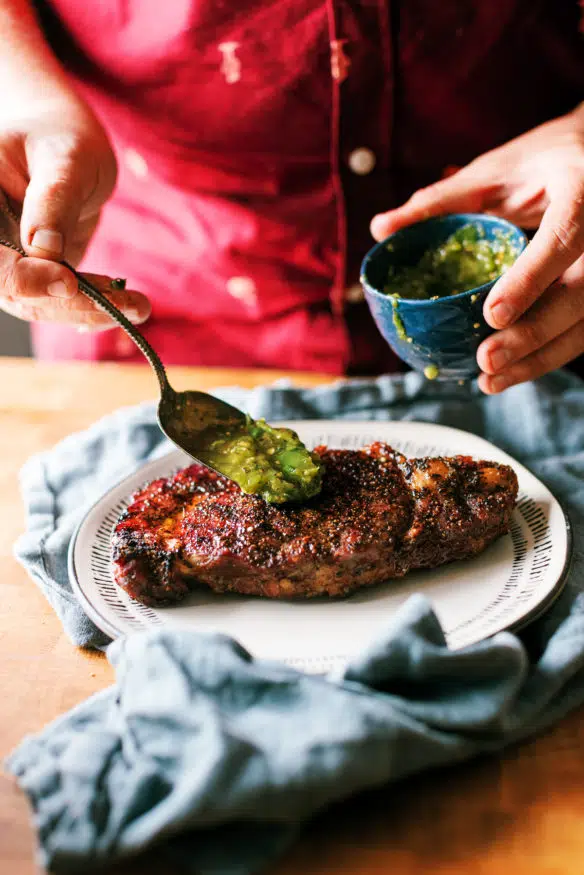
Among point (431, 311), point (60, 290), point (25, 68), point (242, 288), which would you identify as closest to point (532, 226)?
point (431, 311)

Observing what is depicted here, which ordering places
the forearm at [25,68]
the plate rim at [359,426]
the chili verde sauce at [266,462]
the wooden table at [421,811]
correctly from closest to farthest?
the wooden table at [421,811]
the plate rim at [359,426]
the chili verde sauce at [266,462]
the forearm at [25,68]

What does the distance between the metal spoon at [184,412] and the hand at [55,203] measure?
0.17ft

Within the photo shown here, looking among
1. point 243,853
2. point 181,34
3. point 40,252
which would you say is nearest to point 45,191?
point 40,252

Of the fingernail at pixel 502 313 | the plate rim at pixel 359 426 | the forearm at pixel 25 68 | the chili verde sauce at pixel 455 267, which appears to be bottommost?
the plate rim at pixel 359 426

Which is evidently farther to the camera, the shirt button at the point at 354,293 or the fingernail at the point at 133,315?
the shirt button at the point at 354,293

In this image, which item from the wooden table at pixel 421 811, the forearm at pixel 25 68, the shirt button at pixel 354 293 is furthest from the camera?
the shirt button at pixel 354 293

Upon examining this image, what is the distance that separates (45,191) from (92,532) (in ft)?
2.57

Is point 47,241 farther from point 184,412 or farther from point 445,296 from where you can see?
point 445,296

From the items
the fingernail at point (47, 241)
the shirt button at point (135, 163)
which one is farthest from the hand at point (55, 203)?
the shirt button at point (135, 163)

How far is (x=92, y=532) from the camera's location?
1941mm

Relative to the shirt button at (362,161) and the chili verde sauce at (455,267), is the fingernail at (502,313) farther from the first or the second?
the shirt button at (362,161)

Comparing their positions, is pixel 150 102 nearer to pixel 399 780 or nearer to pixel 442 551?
pixel 442 551

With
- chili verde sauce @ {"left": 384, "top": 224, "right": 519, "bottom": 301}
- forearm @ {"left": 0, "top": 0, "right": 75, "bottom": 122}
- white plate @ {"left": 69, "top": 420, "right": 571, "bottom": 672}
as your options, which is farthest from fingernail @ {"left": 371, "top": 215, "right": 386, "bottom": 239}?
forearm @ {"left": 0, "top": 0, "right": 75, "bottom": 122}

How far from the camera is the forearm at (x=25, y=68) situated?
2285 mm
